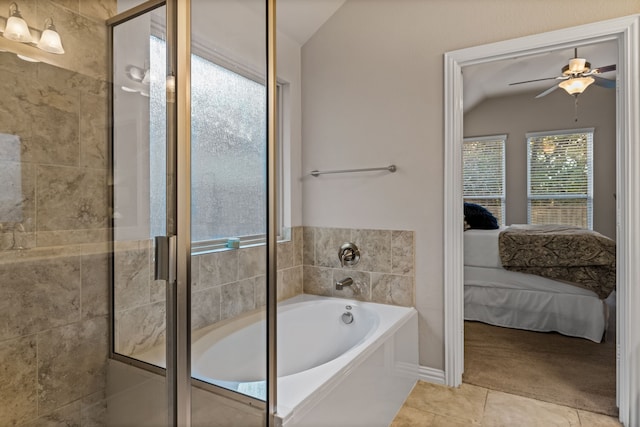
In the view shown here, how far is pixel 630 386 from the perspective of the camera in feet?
6.12

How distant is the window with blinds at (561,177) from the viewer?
5.52 metres

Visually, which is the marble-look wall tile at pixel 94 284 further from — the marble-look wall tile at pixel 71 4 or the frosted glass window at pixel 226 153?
the marble-look wall tile at pixel 71 4

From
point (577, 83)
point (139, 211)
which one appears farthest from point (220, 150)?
point (577, 83)

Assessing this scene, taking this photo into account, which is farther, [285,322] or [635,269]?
[285,322]

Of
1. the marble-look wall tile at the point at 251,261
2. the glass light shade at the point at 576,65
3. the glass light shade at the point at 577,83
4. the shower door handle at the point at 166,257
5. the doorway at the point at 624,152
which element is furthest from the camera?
the glass light shade at the point at 577,83

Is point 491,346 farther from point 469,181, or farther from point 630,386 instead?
point 469,181

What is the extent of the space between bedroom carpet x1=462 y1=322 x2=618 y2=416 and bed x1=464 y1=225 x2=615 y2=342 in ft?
0.46

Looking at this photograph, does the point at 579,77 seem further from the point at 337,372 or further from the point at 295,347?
the point at 337,372

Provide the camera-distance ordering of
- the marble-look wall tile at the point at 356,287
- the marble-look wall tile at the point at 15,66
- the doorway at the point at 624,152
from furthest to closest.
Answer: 1. the marble-look wall tile at the point at 356,287
2. the doorway at the point at 624,152
3. the marble-look wall tile at the point at 15,66

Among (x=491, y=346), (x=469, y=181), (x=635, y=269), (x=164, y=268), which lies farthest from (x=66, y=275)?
(x=469, y=181)

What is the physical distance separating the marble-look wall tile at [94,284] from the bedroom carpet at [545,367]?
2.12m

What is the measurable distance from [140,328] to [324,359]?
1.47 m

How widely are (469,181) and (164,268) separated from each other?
6051 millimetres

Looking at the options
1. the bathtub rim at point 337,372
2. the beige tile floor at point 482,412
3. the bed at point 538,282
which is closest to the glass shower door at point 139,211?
the bathtub rim at point 337,372
